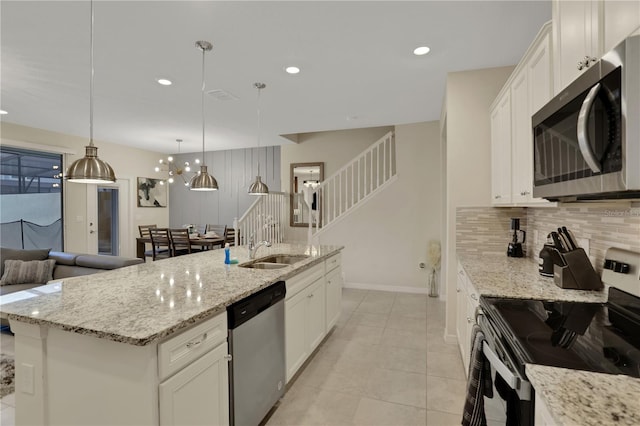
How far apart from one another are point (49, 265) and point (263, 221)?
3075mm

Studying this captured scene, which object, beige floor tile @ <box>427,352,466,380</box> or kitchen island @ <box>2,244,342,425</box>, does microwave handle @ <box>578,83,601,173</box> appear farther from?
beige floor tile @ <box>427,352,466,380</box>

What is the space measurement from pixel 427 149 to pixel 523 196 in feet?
9.79

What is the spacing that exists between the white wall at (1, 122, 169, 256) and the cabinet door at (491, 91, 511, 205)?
22.8 ft

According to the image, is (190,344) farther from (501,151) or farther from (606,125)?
(501,151)

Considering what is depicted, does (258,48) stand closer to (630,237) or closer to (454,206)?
(454,206)

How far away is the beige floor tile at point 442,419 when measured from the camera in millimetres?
1965

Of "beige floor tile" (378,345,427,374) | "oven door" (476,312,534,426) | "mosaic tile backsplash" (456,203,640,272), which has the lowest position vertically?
"beige floor tile" (378,345,427,374)

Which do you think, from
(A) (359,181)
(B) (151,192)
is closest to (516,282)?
(A) (359,181)

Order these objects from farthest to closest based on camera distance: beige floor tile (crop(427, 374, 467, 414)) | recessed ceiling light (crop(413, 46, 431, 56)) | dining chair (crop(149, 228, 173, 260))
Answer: dining chair (crop(149, 228, 173, 260)), recessed ceiling light (crop(413, 46, 431, 56)), beige floor tile (crop(427, 374, 467, 414))

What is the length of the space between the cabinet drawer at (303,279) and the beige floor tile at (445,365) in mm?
1245

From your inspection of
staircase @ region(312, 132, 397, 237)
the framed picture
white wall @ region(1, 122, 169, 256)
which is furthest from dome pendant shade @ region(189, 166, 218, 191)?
the framed picture

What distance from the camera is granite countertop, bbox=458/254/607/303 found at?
5.32 ft

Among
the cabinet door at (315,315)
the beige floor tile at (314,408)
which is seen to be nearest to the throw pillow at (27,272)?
the cabinet door at (315,315)

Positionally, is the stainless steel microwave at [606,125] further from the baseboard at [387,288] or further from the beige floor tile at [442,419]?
the baseboard at [387,288]
